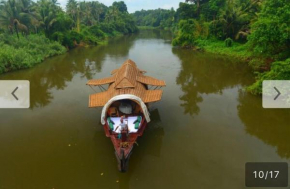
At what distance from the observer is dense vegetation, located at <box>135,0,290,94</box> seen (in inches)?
606

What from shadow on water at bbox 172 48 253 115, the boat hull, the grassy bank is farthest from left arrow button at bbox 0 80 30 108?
the grassy bank

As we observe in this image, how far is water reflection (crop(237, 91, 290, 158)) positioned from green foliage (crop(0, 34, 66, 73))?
61.7 feet

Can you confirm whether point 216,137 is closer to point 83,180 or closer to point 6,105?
point 83,180

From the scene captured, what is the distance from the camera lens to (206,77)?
1944cm

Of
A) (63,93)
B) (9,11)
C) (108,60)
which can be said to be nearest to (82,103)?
(63,93)

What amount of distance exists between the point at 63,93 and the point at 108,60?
40.7ft

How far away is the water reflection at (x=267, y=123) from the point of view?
970cm

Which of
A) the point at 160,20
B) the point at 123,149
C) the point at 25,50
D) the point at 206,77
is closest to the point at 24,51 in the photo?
the point at 25,50

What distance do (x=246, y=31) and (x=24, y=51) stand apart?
25097mm

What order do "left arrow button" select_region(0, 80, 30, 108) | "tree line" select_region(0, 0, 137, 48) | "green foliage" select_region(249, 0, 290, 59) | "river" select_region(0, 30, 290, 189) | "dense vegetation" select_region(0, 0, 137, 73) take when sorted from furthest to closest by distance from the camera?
1. "tree line" select_region(0, 0, 137, 48)
2. "dense vegetation" select_region(0, 0, 137, 73)
3. "green foliage" select_region(249, 0, 290, 59)
4. "left arrow button" select_region(0, 80, 30, 108)
5. "river" select_region(0, 30, 290, 189)

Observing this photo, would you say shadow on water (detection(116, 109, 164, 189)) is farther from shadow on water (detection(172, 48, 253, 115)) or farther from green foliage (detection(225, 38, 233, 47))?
green foliage (detection(225, 38, 233, 47))

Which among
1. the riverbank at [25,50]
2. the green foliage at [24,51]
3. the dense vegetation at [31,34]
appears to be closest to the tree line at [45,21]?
the dense vegetation at [31,34]

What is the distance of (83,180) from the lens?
7.57 m

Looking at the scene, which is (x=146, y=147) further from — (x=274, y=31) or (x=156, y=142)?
(x=274, y=31)
